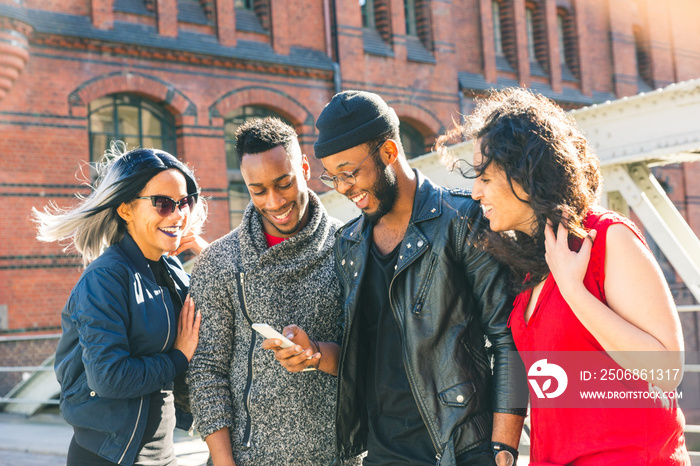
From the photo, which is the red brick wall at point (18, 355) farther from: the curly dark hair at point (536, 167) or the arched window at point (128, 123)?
the curly dark hair at point (536, 167)

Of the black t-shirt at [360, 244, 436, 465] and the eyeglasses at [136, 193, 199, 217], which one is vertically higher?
the eyeglasses at [136, 193, 199, 217]

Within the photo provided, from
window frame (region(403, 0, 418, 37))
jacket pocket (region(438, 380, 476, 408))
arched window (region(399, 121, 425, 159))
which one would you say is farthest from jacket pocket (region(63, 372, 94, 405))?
window frame (region(403, 0, 418, 37))

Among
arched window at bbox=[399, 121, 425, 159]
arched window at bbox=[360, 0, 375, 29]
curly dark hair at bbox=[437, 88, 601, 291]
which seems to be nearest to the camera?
curly dark hair at bbox=[437, 88, 601, 291]

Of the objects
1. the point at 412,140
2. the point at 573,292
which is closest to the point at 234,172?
the point at 412,140

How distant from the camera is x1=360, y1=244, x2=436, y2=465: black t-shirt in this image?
86.9 inches

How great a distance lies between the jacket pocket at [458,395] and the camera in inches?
82.6

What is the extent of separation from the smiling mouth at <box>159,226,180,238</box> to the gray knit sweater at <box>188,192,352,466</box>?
0.27 metres

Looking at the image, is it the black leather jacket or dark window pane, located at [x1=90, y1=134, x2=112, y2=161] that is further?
dark window pane, located at [x1=90, y1=134, x2=112, y2=161]

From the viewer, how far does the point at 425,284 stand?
221 cm

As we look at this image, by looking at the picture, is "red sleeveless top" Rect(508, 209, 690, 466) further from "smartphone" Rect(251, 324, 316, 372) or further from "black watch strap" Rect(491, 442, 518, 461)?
"smartphone" Rect(251, 324, 316, 372)

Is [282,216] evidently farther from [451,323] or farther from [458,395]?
[458,395]

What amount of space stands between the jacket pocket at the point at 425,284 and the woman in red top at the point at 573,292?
0.76 feet

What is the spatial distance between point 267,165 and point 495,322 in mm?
1065

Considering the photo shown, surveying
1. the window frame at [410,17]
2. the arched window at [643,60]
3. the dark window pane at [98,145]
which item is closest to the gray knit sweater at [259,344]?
the dark window pane at [98,145]
